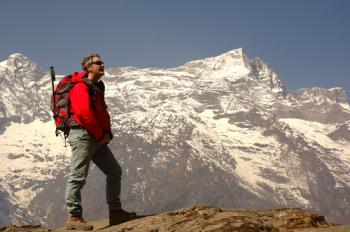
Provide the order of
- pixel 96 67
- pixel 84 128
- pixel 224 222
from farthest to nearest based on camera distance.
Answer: pixel 96 67
pixel 84 128
pixel 224 222

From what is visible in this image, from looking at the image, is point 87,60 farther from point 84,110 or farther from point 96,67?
point 84,110

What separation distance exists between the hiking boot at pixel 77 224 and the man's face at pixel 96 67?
278 centimetres

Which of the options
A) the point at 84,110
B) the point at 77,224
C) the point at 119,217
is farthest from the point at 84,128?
the point at 119,217

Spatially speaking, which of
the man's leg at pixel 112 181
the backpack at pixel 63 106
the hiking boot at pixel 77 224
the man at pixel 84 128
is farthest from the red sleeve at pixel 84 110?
the hiking boot at pixel 77 224

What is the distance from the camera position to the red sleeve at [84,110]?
1156 cm

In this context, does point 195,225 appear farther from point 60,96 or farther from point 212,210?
point 60,96

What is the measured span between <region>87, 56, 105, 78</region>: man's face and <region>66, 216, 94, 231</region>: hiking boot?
278cm

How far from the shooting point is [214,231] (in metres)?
9.45

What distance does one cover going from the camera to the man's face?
1213cm

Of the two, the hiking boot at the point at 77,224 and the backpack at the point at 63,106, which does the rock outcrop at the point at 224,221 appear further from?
the backpack at the point at 63,106

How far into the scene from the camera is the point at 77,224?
11.7 metres

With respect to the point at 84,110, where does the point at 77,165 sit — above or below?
below

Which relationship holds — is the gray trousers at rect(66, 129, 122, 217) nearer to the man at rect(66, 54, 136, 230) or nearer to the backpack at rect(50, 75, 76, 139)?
the man at rect(66, 54, 136, 230)

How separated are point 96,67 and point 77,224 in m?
3.01
